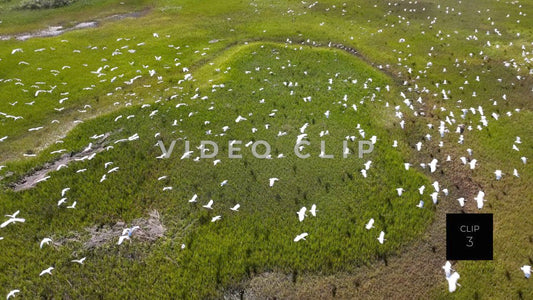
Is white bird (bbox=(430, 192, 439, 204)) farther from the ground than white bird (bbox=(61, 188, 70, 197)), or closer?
closer

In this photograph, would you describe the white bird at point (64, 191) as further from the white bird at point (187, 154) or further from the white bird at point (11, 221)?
the white bird at point (187, 154)

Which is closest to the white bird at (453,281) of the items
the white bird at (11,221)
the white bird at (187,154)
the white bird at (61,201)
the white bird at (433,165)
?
the white bird at (433,165)

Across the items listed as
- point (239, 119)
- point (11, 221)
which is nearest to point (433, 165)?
point (239, 119)

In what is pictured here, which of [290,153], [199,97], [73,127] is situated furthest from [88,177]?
[290,153]

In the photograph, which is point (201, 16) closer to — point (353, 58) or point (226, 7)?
point (226, 7)

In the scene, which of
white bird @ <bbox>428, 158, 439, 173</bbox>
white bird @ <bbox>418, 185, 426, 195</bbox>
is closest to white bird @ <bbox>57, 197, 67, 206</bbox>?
white bird @ <bbox>418, 185, 426, 195</bbox>

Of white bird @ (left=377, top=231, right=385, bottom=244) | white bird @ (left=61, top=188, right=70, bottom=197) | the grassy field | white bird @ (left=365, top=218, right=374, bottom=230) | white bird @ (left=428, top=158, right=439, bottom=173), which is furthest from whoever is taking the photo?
white bird @ (left=428, top=158, right=439, bottom=173)

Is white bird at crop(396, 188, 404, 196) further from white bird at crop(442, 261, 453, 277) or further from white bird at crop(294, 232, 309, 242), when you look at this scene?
white bird at crop(294, 232, 309, 242)
